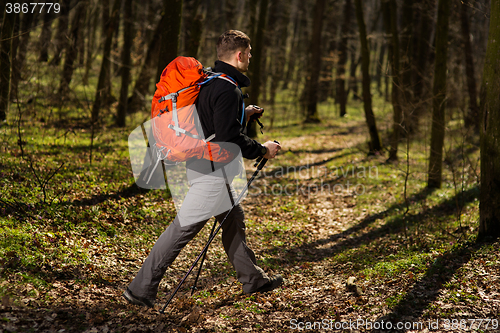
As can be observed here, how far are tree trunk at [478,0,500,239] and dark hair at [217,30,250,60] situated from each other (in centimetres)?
382

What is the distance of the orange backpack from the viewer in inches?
129

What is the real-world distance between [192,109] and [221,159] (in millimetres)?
538

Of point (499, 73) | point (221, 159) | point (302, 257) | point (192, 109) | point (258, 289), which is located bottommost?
point (302, 257)

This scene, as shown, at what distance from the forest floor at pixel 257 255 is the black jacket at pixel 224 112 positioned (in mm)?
1797

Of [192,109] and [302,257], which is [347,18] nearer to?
[302,257]

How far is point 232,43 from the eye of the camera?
11.4 ft

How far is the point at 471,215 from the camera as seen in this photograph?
7141 millimetres

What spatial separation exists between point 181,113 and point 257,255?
314 centimetres

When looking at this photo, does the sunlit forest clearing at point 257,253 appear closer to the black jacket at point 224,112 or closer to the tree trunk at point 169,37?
the black jacket at point 224,112

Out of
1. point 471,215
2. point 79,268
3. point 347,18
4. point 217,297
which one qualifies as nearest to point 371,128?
point 471,215

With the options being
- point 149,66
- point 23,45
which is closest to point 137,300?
point 23,45

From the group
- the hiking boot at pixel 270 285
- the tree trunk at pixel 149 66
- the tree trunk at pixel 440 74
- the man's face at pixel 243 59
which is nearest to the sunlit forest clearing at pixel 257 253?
the hiking boot at pixel 270 285

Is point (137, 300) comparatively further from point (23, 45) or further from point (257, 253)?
point (23, 45)

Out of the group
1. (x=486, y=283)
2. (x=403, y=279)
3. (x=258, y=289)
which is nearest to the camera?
(x=258, y=289)
